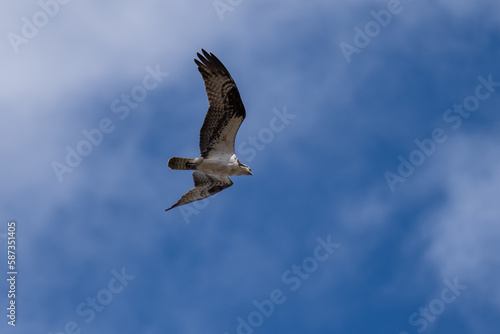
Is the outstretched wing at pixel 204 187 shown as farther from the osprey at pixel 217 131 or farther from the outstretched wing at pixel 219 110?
the outstretched wing at pixel 219 110

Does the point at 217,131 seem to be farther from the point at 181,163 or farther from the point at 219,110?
the point at 181,163

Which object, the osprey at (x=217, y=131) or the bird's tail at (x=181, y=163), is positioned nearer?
the osprey at (x=217, y=131)

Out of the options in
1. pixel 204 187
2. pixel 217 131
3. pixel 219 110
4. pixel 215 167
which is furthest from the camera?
pixel 204 187

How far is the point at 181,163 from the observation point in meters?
22.3

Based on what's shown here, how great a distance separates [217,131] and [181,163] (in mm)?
1291

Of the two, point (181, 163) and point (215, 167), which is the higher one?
point (181, 163)

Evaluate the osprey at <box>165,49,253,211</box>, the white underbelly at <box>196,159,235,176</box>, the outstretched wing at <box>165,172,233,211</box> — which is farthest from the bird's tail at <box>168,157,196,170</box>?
the outstretched wing at <box>165,172,233,211</box>

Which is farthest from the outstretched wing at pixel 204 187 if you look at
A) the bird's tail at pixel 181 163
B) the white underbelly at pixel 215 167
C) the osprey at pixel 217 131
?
the bird's tail at pixel 181 163

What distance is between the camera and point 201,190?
23891 millimetres

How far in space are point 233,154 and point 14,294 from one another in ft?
23.2

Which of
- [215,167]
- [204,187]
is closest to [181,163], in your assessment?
[215,167]

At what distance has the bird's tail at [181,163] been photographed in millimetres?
22109

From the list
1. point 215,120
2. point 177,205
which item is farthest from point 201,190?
point 215,120

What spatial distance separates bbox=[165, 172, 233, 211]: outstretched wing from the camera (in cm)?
2364
